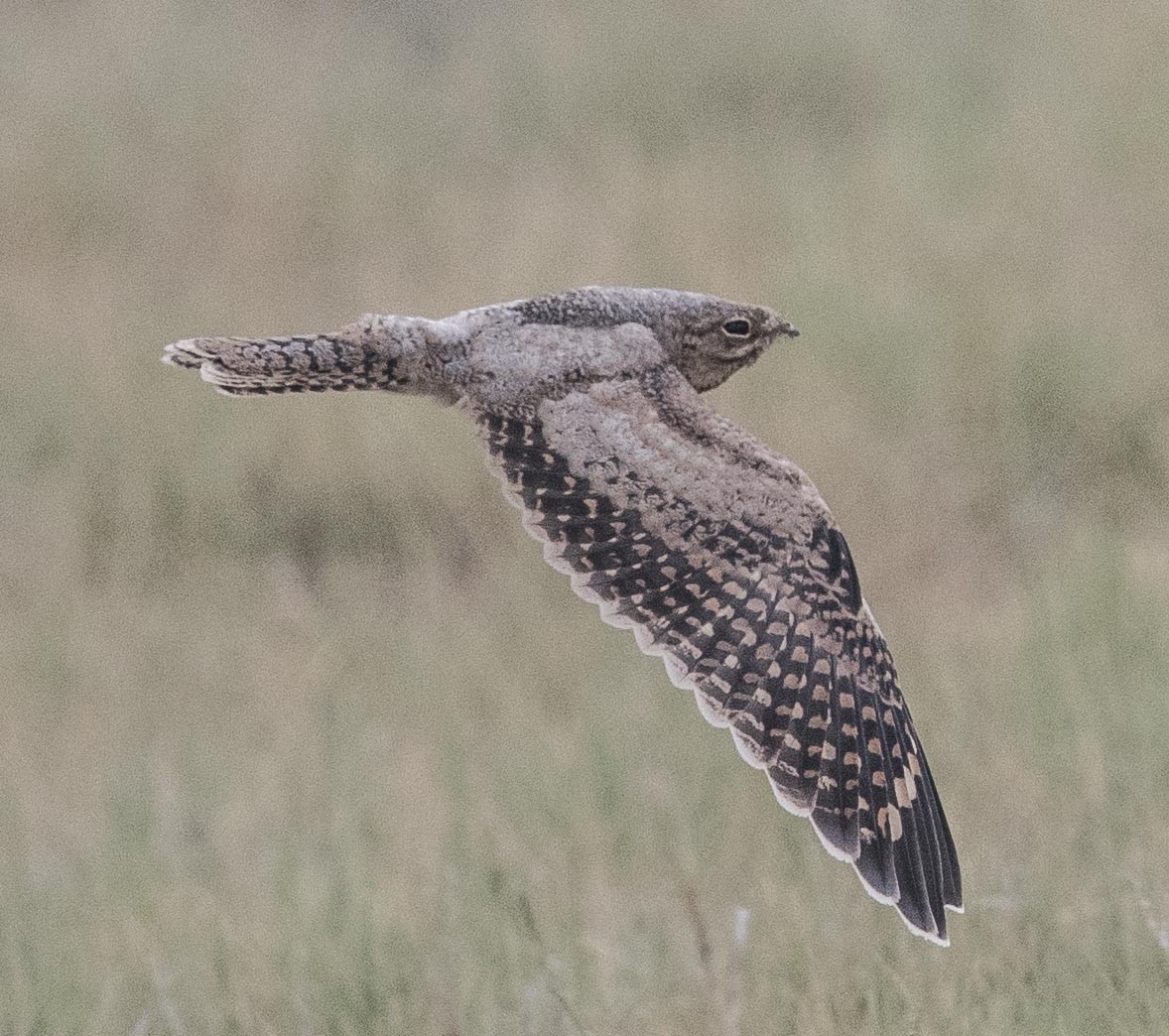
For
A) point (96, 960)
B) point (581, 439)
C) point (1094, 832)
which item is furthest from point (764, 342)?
point (96, 960)

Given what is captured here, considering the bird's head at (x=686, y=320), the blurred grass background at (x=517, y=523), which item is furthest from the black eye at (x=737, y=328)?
the blurred grass background at (x=517, y=523)

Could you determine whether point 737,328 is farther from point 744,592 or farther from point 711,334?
point 744,592

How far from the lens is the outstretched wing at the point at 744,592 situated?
15.2 feet

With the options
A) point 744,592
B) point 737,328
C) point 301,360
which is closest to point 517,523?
point 737,328

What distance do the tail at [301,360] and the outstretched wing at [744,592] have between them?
0.36 meters

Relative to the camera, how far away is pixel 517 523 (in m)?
8.49

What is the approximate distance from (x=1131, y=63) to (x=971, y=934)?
7541 millimetres

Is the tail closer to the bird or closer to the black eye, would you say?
the bird

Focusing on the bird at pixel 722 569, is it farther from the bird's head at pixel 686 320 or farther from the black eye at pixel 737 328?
the black eye at pixel 737 328

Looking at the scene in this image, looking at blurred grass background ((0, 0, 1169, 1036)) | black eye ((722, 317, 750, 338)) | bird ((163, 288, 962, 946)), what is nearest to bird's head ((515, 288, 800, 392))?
black eye ((722, 317, 750, 338))

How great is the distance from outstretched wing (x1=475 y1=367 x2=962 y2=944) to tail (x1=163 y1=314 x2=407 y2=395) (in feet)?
1.18

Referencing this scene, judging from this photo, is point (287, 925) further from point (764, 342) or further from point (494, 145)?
point (494, 145)

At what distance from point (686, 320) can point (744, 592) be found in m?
0.71

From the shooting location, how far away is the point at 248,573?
8.43m
